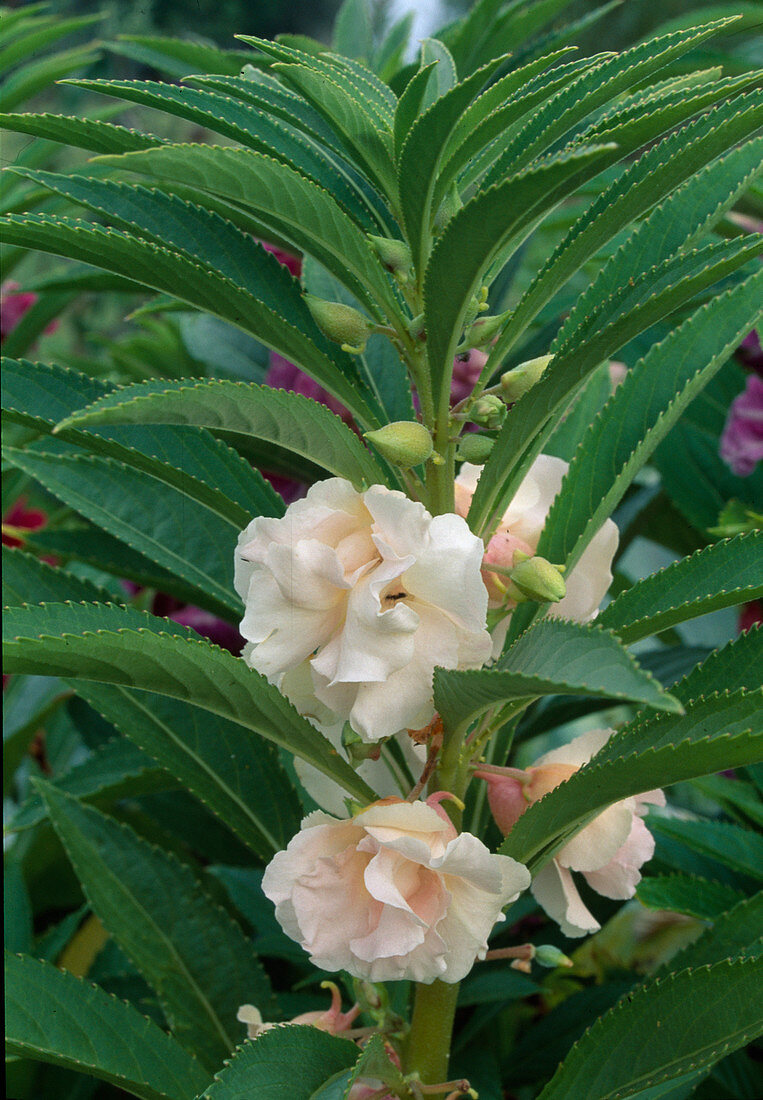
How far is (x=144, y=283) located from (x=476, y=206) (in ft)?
0.59

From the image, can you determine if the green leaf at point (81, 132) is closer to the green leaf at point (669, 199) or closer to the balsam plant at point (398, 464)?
the balsam plant at point (398, 464)

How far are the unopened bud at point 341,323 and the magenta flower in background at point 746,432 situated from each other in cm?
64

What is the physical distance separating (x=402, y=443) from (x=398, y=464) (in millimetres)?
13

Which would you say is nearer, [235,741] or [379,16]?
[235,741]

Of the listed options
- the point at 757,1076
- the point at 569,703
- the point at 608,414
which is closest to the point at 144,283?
the point at 608,414

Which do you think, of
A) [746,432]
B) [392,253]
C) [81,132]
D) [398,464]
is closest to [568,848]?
[398,464]

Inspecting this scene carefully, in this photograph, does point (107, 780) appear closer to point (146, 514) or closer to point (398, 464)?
point (146, 514)

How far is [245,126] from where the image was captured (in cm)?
57

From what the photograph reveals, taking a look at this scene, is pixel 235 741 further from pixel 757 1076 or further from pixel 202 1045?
pixel 757 1076

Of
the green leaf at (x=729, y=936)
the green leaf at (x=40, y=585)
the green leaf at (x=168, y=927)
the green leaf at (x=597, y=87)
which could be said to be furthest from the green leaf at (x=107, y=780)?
the green leaf at (x=597, y=87)

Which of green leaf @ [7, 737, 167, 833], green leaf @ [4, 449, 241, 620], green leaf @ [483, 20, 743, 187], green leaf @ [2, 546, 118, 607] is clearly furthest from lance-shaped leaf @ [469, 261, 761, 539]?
green leaf @ [7, 737, 167, 833]

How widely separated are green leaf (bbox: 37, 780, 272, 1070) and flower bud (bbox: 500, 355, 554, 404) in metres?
0.47

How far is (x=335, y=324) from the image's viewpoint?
22.1 inches

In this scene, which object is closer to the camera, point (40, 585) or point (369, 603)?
point (369, 603)
